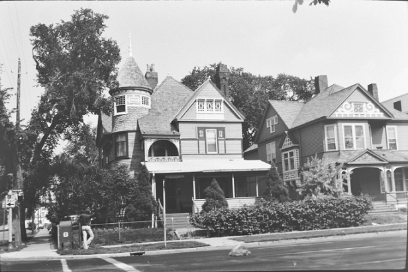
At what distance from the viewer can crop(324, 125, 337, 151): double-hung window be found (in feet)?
53.5

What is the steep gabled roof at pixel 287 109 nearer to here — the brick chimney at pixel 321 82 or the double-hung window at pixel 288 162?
the brick chimney at pixel 321 82

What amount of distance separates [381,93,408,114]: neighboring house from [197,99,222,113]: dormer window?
19.1 metres

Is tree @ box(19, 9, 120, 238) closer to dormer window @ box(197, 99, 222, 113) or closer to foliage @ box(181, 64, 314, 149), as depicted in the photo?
foliage @ box(181, 64, 314, 149)

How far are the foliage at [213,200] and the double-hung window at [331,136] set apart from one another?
788 centimetres

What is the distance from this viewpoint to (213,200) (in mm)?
24797

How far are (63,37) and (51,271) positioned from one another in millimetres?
7170

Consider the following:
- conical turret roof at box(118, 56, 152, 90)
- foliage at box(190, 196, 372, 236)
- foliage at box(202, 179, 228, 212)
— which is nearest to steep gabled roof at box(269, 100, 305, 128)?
foliage at box(190, 196, 372, 236)

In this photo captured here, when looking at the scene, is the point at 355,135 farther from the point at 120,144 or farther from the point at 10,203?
the point at 120,144

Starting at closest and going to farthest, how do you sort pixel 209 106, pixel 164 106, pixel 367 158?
1. pixel 367 158
2. pixel 209 106
3. pixel 164 106

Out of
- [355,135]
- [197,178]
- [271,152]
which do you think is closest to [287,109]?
[355,135]

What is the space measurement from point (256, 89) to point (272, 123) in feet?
15.4

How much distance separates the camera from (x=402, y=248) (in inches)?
237

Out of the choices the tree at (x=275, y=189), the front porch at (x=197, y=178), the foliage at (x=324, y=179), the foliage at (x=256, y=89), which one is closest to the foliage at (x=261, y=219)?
the foliage at (x=324, y=179)

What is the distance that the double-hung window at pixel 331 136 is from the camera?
643 inches
